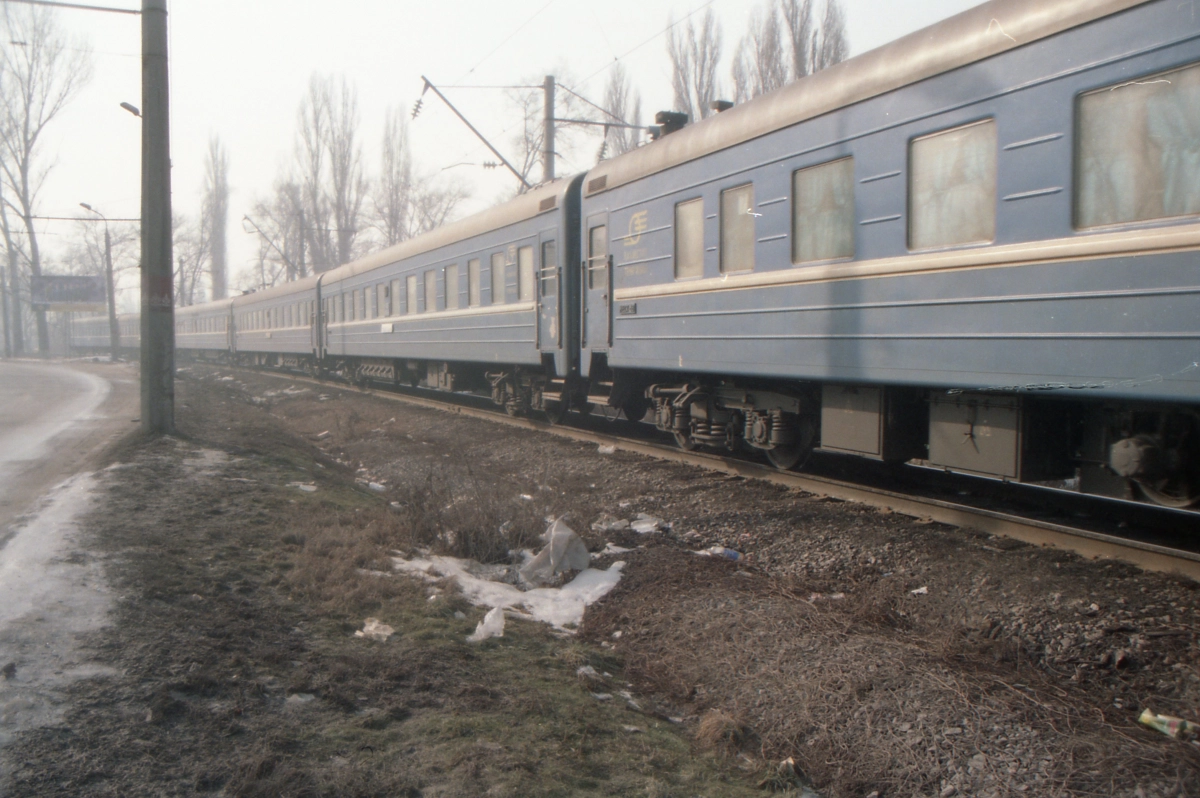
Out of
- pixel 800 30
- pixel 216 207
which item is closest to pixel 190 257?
pixel 216 207

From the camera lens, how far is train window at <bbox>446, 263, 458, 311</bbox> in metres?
14.5

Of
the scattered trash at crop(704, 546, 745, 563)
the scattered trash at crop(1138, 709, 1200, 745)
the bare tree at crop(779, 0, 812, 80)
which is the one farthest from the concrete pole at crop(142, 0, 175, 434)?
the bare tree at crop(779, 0, 812, 80)

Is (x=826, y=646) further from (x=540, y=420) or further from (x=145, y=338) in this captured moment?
(x=540, y=420)

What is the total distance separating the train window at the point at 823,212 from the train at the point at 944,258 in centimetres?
2

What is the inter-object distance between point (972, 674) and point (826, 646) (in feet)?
1.99

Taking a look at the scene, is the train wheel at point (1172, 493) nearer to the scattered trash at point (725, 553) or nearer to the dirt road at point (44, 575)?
the scattered trash at point (725, 553)

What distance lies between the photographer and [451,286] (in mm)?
14695

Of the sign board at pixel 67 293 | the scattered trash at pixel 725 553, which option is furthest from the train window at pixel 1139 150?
the sign board at pixel 67 293

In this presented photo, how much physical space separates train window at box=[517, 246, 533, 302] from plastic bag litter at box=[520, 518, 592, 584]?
682 cm

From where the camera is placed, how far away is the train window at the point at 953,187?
5.22m

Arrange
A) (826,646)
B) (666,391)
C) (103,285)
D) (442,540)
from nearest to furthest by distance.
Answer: (826,646) < (442,540) < (666,391) < (103,285)

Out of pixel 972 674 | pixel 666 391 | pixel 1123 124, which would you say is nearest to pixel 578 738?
pixel 972 674

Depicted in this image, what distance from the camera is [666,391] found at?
9.06 m

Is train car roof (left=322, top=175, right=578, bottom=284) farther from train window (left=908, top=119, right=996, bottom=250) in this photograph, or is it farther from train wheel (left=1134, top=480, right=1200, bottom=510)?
train wheel (left=1134, top=480, right=1200, bottom=510)
